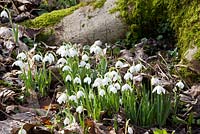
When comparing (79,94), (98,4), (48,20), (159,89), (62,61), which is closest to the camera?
(159,89)

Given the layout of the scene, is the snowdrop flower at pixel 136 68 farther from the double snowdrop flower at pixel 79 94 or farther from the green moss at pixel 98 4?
the green moss at pixel 98 4

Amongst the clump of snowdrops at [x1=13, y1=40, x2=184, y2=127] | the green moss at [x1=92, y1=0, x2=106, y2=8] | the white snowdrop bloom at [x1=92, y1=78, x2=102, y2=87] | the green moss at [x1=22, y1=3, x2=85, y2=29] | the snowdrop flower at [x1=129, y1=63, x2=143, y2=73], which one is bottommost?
the clump of snowdrops at [x1=13, y1=40, x2=184, y2=127]

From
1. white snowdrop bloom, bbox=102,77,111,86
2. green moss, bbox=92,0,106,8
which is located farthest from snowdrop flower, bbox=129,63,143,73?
green moss, bbox=92,0,106,8

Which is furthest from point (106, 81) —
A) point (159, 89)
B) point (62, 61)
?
point (62, 61)

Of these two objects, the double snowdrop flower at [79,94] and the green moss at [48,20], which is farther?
the green moss at [48,20]

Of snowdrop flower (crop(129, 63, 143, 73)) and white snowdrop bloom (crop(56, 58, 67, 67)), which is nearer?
snowdrop flower (crop(129, 63, 143, 73))

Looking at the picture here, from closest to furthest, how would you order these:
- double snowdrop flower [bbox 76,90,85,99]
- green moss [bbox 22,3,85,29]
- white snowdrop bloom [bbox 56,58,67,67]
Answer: double snowdrop flower [bbox 76,90,85,99] < white snowdrop bloom [bbox 56,58,67,67] < green moss [bbox 22,3,85,29]

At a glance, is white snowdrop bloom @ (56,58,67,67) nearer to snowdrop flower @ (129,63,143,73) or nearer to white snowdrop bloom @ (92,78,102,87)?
white snowdrop bloom @ (92,78,102,87)

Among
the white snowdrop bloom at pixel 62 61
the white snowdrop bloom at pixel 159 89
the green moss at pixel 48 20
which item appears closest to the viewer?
the white snowdrop bloom at pixel 159 89

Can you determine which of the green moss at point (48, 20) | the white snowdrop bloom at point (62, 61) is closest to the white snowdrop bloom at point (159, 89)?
the white snowdrop bloom at point (62, 61)

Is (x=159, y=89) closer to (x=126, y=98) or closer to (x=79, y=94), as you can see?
(x=126, y=98)

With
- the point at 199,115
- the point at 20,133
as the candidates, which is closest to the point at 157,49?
the point at 199,115

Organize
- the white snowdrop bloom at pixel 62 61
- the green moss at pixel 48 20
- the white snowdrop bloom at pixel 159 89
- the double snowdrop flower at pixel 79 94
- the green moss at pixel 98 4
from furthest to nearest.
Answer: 1. the green moss at pixel 48 20
2. the green moss at pixel 98 4
3. the white snowdrop bloom at pixel 62 61
4. the double snowdrop flower at pixel 79 94
5. the white snowdrop bloom at pixel 159 89

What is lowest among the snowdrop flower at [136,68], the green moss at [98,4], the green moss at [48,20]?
the snowdrop flower at [136,68]
